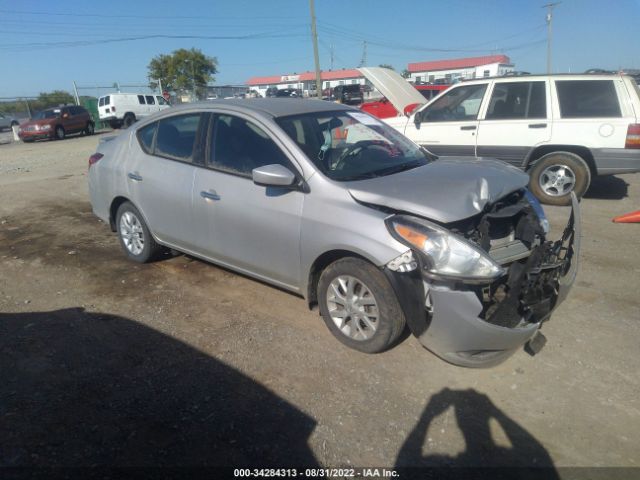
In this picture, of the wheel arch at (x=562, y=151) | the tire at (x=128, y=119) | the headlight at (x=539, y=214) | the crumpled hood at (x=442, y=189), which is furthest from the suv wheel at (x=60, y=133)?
the headlight at (x=539, y=214)

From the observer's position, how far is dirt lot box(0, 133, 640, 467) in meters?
2.48

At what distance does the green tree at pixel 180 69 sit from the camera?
50.4 meters

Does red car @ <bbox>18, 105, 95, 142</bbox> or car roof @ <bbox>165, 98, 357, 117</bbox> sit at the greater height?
red car @ <bbox>18, 105, 95, 142</bbox>

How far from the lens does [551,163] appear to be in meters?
6.89

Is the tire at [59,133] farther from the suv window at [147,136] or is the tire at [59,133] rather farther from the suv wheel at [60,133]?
the suv window at [147,136]

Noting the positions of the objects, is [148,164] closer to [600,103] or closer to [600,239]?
[600,239]

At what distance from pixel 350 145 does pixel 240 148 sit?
0.93m

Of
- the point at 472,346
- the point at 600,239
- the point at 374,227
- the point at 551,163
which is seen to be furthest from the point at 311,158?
the point at 551,163

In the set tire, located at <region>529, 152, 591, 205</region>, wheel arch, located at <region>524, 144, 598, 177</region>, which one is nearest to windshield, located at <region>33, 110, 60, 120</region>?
wheel arch, located at <region>524, 144, 598, 177</region>

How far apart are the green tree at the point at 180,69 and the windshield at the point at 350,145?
164ft

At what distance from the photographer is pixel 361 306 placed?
3.20 meters

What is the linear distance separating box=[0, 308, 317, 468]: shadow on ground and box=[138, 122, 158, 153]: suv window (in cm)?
191

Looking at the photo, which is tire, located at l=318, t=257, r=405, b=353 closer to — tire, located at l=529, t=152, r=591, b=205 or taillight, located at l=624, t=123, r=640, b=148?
tire, located at l=529, t=152, r=591, b=205

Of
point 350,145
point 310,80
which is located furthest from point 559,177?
point 310,80
